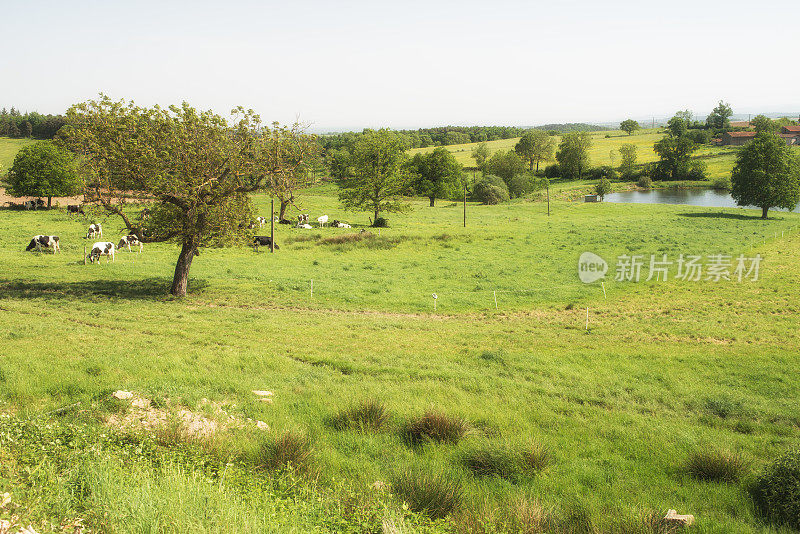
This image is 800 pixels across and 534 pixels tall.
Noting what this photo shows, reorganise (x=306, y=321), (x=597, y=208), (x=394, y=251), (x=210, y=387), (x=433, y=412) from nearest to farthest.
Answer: (x=433, y=412) < (x=210, y=387) < (x=306, y=321) < (x=394, y=251) < (x=597, y=208)

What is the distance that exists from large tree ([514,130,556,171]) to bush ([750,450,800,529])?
12901cm

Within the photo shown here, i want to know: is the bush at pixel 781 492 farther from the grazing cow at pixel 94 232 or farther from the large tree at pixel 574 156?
the large tree at pixel 574 156

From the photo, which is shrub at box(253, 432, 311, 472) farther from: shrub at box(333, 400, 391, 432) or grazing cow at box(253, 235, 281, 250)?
grazing cow at box(253, 235, 281, 250)

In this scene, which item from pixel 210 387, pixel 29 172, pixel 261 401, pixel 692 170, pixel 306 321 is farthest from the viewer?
pixel 692 170

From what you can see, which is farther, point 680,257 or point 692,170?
point 692,170

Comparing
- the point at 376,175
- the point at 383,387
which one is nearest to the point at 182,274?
the point at 383,387

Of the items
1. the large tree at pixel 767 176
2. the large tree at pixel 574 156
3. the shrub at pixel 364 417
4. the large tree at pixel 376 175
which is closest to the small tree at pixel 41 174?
the large tree at pixel 376 175

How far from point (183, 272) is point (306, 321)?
300 inches

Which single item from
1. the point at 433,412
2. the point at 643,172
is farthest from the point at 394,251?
the point at 643,172

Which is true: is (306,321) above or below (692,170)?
below

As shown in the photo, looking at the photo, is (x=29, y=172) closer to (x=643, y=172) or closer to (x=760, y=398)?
(x=760, y=398)

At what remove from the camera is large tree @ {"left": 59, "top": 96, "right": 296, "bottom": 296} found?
67.8ft

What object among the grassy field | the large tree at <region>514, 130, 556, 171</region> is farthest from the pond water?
the grassy field

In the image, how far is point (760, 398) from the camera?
41.1 feet
